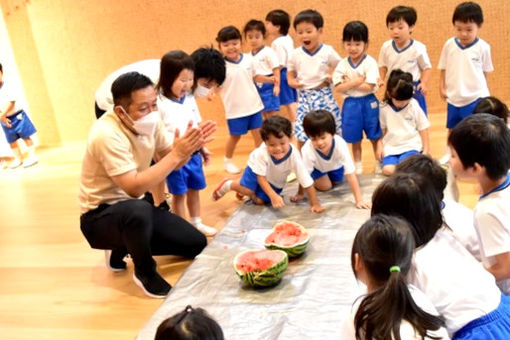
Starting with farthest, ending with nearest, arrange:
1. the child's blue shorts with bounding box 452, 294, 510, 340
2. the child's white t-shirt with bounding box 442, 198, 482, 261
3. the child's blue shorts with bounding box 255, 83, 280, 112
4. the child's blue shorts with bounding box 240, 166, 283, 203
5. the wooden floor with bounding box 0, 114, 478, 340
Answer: the child's blue shorts with bounding box 255, 83, 280, 112, the child's blue shorts with bounding box 240, 166, 283, 203, the wooden floor with bounding box 0, 114, 478, 340, the child's white t-shirt with bounding box 442, 198, 482, 261, the child's blue shorts with bounding box 452, 294, 510, 340

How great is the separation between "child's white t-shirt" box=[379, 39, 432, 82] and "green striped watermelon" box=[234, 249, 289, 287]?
2.09 m

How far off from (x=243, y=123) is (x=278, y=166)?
117 cm

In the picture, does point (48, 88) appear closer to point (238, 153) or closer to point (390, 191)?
point (238, 153)

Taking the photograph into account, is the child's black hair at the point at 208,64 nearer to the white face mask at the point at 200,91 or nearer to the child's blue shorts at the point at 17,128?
the white face mask at the point at 200,91

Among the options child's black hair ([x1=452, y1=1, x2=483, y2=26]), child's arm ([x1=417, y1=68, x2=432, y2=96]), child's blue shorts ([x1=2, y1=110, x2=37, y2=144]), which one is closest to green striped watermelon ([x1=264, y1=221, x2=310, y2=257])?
child's arm ([x1=417, y1=68, x2=432, y2=96])

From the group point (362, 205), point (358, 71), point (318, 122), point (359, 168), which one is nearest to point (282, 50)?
point (358, 71)

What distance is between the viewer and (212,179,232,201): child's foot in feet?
11.7

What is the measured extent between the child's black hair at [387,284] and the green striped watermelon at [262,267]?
892 mm

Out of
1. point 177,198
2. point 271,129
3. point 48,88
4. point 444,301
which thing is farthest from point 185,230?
point 48,88

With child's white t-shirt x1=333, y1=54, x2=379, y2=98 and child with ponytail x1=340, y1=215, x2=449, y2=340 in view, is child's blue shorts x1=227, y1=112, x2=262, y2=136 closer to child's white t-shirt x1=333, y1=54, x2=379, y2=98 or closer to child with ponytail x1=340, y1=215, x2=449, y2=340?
child's white t-shirt x1=333, y1=54, x2=379, y2=98

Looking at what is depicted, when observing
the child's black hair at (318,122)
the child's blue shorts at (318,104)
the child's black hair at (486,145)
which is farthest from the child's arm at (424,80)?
the child's black hair at (486,145)

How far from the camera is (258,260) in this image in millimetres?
2494

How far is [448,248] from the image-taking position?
1.64 metres

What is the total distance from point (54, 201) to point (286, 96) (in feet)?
7.51
